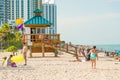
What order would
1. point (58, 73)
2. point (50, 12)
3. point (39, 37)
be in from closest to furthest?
point (58, 73) → point (39, 37) → point (50, 12)

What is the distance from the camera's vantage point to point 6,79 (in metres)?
12.4

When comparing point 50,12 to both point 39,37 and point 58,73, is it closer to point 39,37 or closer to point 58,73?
point 39,37

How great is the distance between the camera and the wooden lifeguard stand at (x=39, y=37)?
2738 centimetres

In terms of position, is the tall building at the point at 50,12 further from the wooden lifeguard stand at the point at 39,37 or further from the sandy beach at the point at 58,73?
the sandy beach at the point at 58,73

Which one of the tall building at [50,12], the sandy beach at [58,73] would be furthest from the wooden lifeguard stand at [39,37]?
the tall building at [50,12]

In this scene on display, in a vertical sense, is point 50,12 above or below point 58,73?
above

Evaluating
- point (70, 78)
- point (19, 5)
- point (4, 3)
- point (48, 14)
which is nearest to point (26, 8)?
point (19, 5)

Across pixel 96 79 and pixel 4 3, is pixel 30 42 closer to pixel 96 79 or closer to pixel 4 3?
pixel 96 79

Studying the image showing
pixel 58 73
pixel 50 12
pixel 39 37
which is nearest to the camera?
pixel 58 73

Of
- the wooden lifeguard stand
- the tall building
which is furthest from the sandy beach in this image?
the tall building

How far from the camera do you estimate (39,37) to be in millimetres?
27578

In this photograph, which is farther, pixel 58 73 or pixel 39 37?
pixel 39 37

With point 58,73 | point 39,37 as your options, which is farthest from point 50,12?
point 58,73

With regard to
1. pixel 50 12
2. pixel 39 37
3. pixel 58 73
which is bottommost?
pixel 58 73
